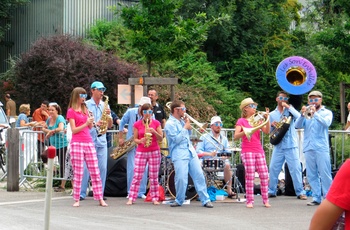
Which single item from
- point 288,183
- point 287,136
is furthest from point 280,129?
point 288,183

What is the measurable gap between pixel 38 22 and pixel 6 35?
7.92 feet

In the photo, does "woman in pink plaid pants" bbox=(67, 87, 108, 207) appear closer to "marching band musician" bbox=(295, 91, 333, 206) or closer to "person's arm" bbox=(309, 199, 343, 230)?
"marching band musician" bbox=(295, 91, 333, 206)

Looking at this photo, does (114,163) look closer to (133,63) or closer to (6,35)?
(133,63)

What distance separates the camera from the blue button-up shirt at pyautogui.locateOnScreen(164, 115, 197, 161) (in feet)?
41.3

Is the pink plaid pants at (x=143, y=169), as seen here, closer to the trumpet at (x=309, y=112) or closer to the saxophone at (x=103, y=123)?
the saxophone at (x=103, y=123)

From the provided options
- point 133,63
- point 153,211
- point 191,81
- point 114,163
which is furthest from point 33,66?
point 153,211

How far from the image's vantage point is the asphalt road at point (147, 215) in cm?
1062

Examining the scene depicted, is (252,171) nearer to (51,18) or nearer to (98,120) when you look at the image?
(98,120)

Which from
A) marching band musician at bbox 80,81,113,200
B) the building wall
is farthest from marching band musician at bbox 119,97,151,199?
the building wall

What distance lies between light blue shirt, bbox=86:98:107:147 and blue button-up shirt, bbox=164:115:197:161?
116cm

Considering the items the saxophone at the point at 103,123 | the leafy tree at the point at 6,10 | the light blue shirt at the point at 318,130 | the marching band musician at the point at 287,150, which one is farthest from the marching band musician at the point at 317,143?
the leafy tree at the point at 6,10

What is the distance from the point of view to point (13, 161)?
586 inches

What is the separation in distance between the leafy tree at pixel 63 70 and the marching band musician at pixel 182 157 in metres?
15.0

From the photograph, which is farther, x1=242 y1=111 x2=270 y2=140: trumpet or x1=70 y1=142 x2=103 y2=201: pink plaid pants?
x1=242 y1=111 x2=270 y2=140: trumpet
